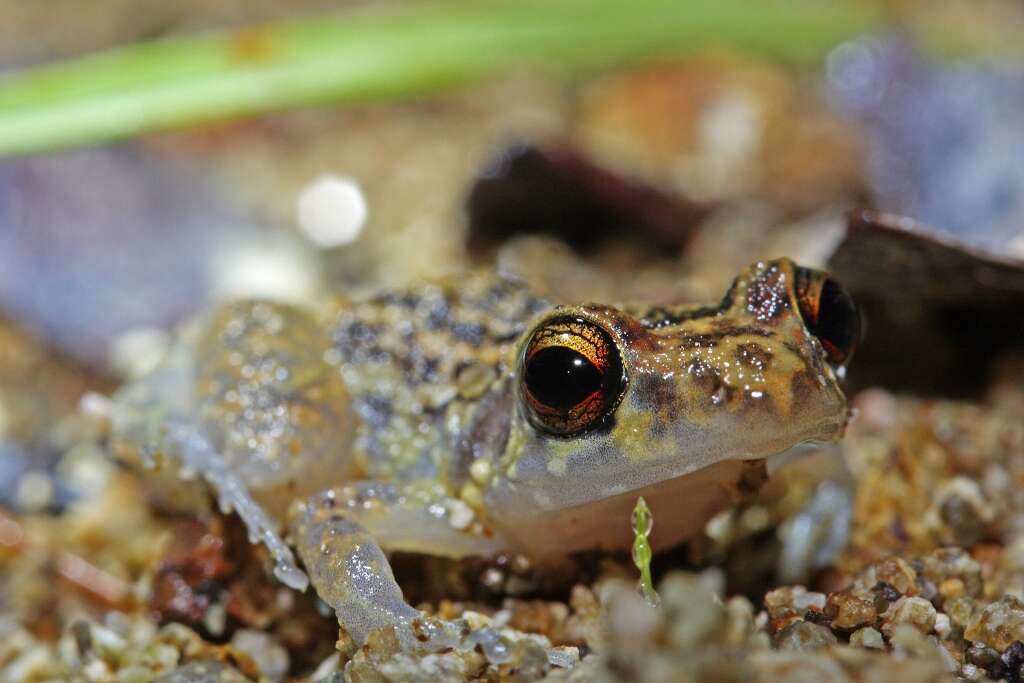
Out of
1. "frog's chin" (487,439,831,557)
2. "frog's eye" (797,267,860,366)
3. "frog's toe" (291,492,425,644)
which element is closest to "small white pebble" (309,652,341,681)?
"frog's toe" (291,492,425,644)

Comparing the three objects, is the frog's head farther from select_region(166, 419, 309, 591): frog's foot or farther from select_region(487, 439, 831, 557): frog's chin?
select_region(166, 419, 309, 591): frog's foot

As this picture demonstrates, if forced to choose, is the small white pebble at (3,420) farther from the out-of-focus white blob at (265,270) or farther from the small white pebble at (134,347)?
the out-of-focus white blob at (265,270)

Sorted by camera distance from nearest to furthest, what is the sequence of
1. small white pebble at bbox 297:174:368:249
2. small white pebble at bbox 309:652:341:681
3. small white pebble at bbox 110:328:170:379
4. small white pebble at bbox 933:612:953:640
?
small white pebble at bbox 933:612:953:640 → small white pebble at bbox 309:652:341:681 → small white pebble at bbox 110:328:170:379 → small white pebble at bbox 297:174:368:249

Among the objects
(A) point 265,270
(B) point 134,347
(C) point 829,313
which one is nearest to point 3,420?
(B) point 134,347

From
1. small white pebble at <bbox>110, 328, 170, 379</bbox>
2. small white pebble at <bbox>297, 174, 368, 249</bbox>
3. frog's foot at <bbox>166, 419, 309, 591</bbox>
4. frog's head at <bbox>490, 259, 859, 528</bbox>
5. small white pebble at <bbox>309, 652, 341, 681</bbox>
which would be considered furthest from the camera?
small white pebble at <bbox>297, 174, 368, 249</bbox>

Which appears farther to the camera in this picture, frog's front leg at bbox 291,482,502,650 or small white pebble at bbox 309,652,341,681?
small white pebble at bbox 309,652,341,681

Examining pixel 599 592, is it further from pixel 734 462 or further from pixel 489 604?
pixel 734 462

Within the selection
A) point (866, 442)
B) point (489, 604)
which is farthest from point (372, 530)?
point (866, 442)

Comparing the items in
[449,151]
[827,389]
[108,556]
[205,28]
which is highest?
[205,28]

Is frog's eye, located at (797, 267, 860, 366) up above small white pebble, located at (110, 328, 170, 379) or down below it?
below
